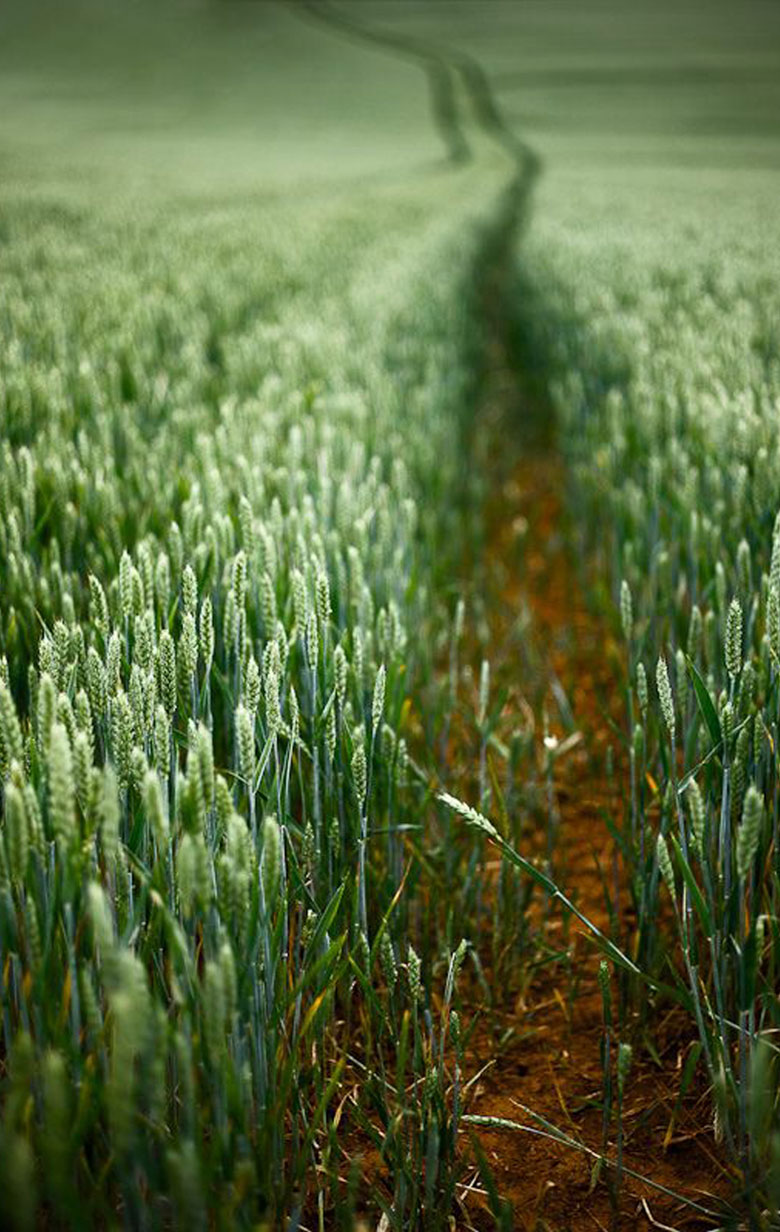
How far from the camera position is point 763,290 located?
4.77m

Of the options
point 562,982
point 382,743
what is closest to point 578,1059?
point 562,982

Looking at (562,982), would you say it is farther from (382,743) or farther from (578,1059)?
(382,743)

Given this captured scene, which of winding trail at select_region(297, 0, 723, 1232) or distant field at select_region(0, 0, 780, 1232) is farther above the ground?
distant field at select_region(0, 0, 780, 1232)

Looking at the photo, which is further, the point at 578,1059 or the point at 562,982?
the point at 562,982

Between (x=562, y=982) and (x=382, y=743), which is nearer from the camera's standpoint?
(x=382, y=743)

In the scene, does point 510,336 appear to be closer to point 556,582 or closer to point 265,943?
point 556,582

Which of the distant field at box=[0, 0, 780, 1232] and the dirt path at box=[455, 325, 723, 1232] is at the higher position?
the distant field at box=[0, 0, 780, 1232]

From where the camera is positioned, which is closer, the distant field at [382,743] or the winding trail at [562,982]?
the distant field at [382,743]

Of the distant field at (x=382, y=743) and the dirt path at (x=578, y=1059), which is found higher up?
the distant field at (x=382, y=743)

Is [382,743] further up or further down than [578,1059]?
further up

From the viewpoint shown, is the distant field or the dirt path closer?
the distant field

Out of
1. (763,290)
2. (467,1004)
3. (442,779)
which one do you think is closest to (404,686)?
(442,779)

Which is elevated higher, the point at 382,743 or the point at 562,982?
the point at 382,743

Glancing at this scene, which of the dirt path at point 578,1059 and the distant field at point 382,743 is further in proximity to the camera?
the dirt path at point 578,1059
